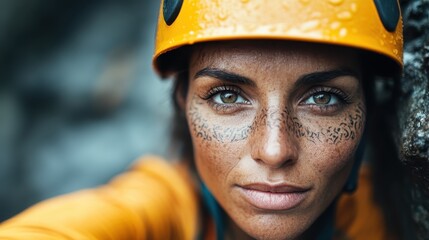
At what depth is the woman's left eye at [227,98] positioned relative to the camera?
4.39 feet

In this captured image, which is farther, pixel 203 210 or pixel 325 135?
pixel 203 210

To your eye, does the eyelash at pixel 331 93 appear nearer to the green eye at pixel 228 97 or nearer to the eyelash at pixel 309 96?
the eyelash at pixel 309 96

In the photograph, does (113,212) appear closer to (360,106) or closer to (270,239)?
(270,239)

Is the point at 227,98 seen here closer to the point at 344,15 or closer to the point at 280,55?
the point at 280,55

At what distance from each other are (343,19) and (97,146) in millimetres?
1907

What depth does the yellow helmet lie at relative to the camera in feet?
3.93

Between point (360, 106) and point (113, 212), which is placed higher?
point (360, 106)

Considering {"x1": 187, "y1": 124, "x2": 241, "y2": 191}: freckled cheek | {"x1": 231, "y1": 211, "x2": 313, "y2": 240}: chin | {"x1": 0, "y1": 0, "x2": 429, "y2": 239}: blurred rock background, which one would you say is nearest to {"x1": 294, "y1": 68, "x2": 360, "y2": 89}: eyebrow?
{"x1": 187, "y1": 124, "x2": 241, "y2": 191}: freckled cheek

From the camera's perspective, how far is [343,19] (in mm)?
1231

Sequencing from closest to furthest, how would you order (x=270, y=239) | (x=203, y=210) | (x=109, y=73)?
(x=270, y=239), (x=203, y=210), (x=109, y=73)

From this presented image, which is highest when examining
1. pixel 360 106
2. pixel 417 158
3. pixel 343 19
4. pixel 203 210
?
pixel 343 19

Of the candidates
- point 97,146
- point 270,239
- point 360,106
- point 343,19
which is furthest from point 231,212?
point 97,146

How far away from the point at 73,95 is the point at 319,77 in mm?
1937

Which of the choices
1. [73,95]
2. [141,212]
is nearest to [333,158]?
[141,212]
